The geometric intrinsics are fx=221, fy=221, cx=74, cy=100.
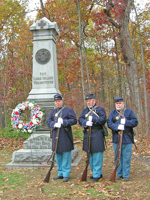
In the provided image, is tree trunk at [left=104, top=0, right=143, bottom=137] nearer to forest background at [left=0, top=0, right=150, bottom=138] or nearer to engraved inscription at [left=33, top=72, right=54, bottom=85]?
forest background at [left=0, top=0, right=150, bottom=138]

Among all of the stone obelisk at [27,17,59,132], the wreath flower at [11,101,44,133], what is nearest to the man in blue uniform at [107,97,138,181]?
the wreath flower at [11,101,44,133]

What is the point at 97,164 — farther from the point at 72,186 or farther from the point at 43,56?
the point at 43,56

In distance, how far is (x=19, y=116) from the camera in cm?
→ 638

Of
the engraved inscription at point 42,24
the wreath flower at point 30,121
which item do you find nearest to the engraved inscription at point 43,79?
the wreath flower at point 30,121

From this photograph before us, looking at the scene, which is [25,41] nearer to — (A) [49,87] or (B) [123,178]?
(A) [49,87]

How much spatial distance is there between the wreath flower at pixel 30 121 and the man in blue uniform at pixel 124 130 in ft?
7.36

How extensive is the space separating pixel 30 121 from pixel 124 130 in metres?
2.71

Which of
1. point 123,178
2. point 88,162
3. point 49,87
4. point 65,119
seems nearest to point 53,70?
point 49,87

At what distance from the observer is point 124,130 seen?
497cm

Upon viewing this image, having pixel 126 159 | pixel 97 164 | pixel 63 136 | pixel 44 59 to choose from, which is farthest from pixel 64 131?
pixel 44 59

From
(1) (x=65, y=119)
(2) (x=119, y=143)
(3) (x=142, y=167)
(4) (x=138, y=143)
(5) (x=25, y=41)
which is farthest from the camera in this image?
(5) (x=25, y=41)

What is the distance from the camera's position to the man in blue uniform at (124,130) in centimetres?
485

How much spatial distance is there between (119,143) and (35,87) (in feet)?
12.6

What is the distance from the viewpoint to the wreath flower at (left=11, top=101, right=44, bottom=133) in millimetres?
6184
